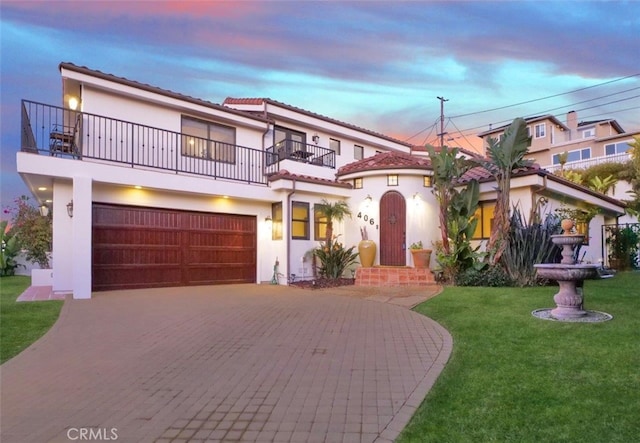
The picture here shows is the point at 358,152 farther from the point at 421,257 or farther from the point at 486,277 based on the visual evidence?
the point at 486,277

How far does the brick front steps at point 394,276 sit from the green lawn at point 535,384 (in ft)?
18.2

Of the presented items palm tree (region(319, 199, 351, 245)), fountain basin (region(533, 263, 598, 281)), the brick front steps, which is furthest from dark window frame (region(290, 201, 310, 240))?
fountain basin (region(533, 263, 598, 281))

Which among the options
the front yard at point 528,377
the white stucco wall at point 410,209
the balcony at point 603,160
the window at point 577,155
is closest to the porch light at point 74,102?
the front yard at point 528,377

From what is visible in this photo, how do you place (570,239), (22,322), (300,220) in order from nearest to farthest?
1. (570,239)
2. (22,322)
3. (300,220)

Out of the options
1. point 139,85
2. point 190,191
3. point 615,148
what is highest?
point 615,148

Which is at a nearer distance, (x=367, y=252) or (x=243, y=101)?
(x=367, y=252)

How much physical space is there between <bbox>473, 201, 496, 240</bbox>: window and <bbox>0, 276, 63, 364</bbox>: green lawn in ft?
43.5

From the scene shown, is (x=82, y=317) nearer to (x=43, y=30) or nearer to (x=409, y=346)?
(x=409, y=346)

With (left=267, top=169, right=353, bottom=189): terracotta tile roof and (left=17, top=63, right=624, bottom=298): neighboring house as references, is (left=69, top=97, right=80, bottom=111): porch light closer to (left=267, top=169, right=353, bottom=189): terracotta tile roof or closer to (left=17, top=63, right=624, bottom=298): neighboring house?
(left=17, top=63, right=624, bottom=298): neighboring house

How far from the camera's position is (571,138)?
1695 inches

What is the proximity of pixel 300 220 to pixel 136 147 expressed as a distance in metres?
6.43

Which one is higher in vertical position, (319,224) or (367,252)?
(319,224)

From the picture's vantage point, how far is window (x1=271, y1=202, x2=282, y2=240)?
1459cm

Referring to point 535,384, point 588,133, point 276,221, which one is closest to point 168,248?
point 276,221
